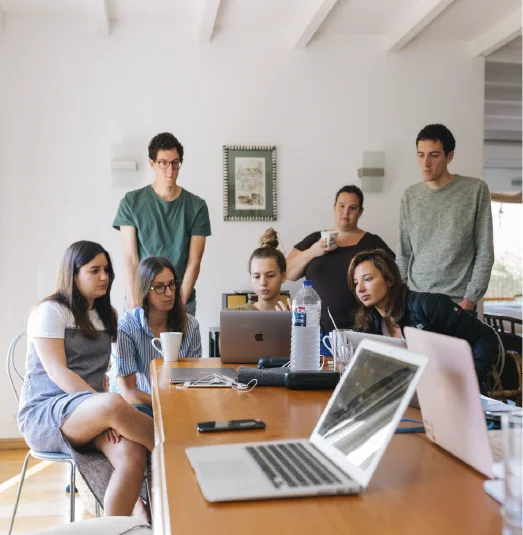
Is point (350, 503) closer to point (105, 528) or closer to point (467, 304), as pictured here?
point (105, 528)

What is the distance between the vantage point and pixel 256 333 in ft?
6.83

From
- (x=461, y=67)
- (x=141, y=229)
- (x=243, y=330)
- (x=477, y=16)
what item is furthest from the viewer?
(x=461, y=67)

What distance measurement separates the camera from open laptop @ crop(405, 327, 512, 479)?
902 mm

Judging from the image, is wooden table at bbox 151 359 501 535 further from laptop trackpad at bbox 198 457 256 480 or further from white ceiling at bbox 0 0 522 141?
white ceiling at bbox 0 0 522 141

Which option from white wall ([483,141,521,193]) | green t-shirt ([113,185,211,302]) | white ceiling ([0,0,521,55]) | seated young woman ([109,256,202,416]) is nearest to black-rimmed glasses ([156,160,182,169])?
green t-shirt ([113,185,211,302])

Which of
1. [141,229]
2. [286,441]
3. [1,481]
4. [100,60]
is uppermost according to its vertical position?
[100,60]

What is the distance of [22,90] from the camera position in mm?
3844

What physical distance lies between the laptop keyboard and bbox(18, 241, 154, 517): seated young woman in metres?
1.07

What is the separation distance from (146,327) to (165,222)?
1.28m

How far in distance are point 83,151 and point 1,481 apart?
1.98 metres

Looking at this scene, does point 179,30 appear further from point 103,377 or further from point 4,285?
point 103,377

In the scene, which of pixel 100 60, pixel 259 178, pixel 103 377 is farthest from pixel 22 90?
pixel 103 377

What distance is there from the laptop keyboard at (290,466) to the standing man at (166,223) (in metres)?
2.53

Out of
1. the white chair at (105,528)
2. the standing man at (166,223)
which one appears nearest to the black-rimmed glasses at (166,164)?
the standing man at (166,223)
